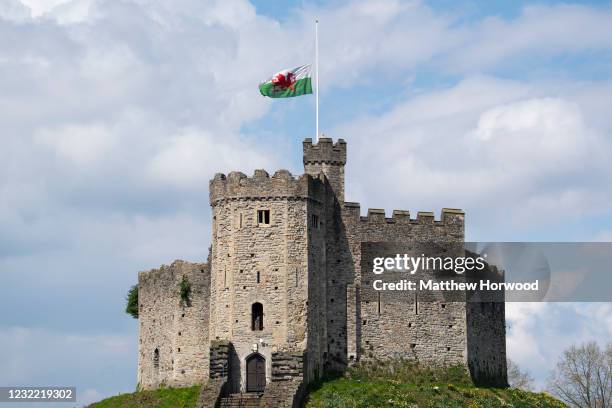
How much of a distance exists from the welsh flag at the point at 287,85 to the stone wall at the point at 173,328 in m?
10.9

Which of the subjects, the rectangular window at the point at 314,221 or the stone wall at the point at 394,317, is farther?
the stone wall at the point at 394,317

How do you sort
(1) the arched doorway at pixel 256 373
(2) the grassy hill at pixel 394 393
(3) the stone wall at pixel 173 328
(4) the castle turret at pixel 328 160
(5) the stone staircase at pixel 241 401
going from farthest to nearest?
(4) the castle turret at pixel 328 160
(3) the stone wall at pixel 173 328
(1) the arched doorway at pixel 256 373
(2) the grassy hill at pixel 394 393
(5) the stone staircase at pixel 241 401

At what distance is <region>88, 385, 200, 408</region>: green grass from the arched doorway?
11.2 ft

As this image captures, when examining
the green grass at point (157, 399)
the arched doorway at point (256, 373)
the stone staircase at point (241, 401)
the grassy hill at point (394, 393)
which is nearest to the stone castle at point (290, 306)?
the arched doorway at point (256, 373)

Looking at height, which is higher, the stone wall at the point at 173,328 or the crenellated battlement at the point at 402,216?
the crenellated battlement at the point at 402,216

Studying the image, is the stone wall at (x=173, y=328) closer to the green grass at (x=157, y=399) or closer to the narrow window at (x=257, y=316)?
the green grass at (x=157, y=399)

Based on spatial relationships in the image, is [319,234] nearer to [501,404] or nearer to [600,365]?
[501,404]

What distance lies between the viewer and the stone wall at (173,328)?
8094 cm

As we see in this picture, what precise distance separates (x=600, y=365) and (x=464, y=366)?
18.0m

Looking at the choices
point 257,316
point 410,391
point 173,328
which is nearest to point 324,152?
point 257,316

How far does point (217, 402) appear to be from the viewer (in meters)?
73.3

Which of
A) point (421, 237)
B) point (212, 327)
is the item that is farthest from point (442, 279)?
point (212, 327)

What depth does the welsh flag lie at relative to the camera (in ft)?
263

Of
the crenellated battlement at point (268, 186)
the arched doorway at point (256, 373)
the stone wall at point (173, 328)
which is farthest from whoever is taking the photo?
the stone wall at point (173, 328)
